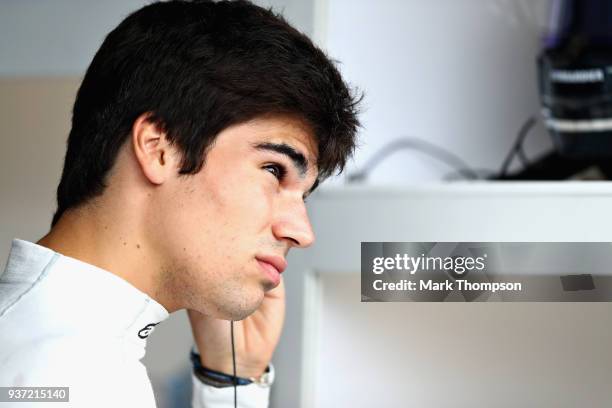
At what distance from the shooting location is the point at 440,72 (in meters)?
1.40

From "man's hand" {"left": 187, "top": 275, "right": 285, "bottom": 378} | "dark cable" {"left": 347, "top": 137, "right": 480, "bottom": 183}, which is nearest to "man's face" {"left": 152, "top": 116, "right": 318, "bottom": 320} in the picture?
"man's hand" {"left": 187, "top": 275, "right": 285, "bottom": 378}

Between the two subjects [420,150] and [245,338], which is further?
[420,150]

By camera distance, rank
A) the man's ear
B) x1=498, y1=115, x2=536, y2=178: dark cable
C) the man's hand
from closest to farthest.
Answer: the man's ear, the man's hand, x1=498, y1=115, x2=536, y2=178: dark cable

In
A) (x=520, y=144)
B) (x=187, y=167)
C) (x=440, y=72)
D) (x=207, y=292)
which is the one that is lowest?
(x=207, y=292)

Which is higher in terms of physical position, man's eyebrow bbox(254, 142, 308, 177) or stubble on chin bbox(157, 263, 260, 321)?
man's eyebrow bbox(254, 142, 308, 177)

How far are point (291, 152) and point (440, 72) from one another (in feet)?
1.90

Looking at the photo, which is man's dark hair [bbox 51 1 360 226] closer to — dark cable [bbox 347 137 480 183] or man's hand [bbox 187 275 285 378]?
man's hand [bbox 187 275 285 378]

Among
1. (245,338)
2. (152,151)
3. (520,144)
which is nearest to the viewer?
(152,151)

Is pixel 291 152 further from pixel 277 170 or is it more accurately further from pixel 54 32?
pixel 54 32

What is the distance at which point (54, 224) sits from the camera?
97 cm

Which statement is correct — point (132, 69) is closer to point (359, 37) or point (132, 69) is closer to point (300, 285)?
point (300, 285)

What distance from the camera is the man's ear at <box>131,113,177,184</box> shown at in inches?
34.2

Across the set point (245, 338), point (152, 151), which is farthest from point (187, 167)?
point (245, 338)

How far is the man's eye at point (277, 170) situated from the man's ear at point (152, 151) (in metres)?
0.10
